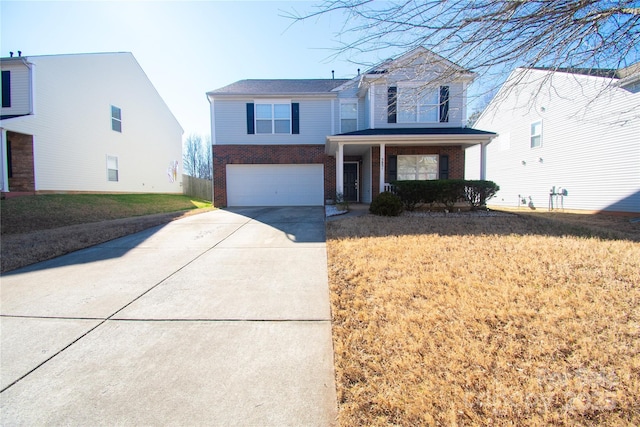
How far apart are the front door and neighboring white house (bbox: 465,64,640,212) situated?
6039mm

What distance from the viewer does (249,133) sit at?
1388 cm

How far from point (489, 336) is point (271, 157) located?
12.4 meters

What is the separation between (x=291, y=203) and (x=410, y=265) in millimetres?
10059

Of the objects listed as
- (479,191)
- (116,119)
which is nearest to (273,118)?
(479,191)

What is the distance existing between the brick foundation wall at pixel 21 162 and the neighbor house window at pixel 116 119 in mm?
4618

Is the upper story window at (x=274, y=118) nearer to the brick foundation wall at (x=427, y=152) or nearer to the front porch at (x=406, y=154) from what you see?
the front porch at (x=406, y=154)

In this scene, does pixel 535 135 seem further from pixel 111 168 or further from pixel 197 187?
pixel 197 187

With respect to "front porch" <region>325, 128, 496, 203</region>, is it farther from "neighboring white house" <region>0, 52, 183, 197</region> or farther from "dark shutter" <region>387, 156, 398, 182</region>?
"neighboring white house" <region>0, 52, 183, 197</region>

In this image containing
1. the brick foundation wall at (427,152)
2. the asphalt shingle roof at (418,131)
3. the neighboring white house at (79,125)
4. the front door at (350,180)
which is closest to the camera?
the asphalt shingle roof at (418,131)

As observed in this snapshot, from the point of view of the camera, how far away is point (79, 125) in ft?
48.5

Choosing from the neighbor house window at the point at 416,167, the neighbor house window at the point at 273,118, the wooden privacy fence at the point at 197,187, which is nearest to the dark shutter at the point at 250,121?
the neighbor house window at the point at 273,118

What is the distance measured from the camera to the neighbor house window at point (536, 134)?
1373 cm

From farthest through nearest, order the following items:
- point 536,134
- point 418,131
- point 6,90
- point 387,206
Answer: point 536,134 < point 6,90 < point 418,131 < point 387,206

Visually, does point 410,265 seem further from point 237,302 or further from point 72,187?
point 72,187
